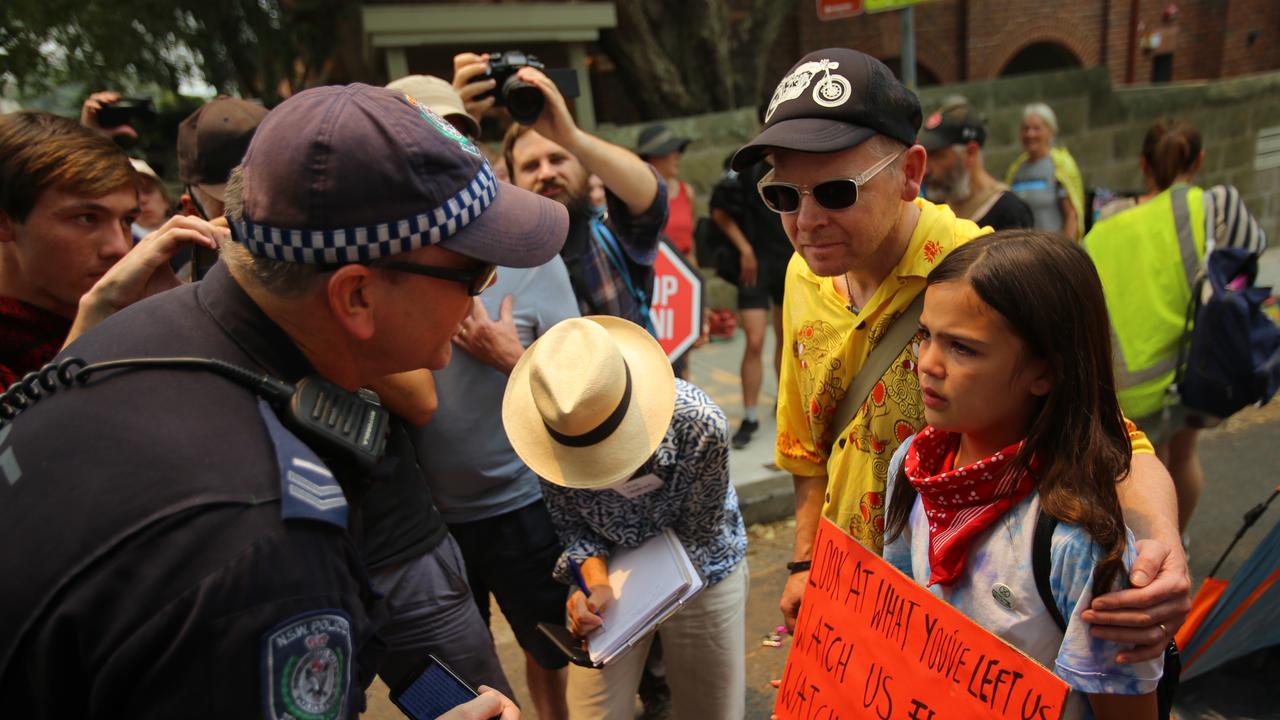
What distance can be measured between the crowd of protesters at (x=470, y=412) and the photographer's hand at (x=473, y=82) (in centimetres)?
3

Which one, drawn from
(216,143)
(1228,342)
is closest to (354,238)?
(216,143)

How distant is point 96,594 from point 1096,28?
1695 centimetres

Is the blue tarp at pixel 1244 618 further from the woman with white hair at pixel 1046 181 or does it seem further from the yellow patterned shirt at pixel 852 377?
the woman with white hair at pixel 1046 181

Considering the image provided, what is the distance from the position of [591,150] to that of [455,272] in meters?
1.67

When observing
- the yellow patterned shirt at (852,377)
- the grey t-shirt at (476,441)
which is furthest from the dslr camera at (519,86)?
the yellow patterned shirt at (852,377)

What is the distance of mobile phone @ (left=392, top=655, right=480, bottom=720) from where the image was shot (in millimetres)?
1531

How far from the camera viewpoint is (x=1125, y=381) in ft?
11.7

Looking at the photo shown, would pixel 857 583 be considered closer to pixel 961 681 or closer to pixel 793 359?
pixel 961 681

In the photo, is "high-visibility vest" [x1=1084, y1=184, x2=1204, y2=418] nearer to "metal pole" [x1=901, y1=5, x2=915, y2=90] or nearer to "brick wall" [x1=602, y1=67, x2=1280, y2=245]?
"metal pole" [x1=901, y1=5, x2=915, y2=90]

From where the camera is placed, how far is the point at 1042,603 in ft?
4.89

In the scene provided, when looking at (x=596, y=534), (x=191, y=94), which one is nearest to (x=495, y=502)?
(x=596, y=534)

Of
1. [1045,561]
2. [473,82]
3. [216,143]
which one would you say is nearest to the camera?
[1045,561]

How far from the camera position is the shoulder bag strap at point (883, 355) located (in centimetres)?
194

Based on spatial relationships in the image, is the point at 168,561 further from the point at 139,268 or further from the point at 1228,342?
the point at 1228,342
